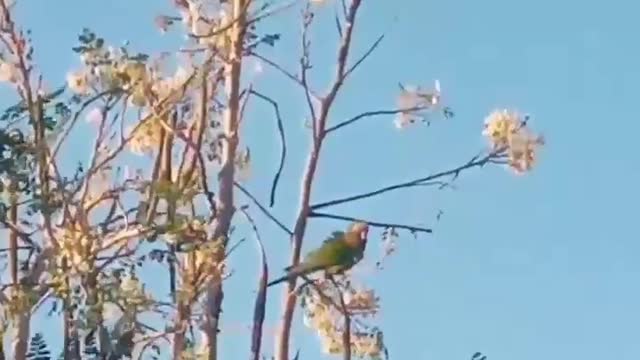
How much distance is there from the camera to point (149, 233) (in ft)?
12.6

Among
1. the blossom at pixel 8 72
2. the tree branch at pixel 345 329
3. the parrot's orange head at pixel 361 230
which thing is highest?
the blossom at pixel 8 72

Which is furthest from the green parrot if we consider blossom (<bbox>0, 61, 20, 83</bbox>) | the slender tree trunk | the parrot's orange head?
blossom (<bbox>0, 61, 20, 83</bbox>)

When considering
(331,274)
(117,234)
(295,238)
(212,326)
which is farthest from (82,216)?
(331,274)

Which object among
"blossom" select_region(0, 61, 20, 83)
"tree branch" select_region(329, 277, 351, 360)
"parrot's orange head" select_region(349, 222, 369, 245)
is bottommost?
"tree branch" select_region(329, 277, 351, 360)

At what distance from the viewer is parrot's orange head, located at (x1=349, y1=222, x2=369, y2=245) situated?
4.59m

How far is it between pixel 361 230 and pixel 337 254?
4.5 inches

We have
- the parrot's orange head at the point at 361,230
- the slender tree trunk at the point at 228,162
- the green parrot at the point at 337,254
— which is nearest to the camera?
the slender tree trunk at the point at 228,162

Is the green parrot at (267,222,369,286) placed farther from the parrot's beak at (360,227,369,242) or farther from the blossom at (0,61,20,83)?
the blossom at (0,61,20,83)

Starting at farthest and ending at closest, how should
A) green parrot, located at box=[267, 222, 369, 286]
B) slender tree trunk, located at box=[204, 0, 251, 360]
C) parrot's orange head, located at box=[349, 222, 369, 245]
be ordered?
parrot's orange head, located at box=[349, 222, 369, 245] < green parrot, located at box=[267, 222, 369, 286] < slender tree trunk, located at box=[204, 0, 251, 360]

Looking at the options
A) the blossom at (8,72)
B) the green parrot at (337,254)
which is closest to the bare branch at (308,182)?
the green parrot at (337,254)

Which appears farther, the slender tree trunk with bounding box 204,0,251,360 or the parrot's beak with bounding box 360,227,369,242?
the parrot's beak with bounding box 360,227,369,242

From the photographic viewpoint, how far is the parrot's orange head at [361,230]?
4586 mm

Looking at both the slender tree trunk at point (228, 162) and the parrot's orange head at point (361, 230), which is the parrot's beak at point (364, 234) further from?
the slender tree trunk at point (228, 162)

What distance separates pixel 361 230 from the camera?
4660mm
